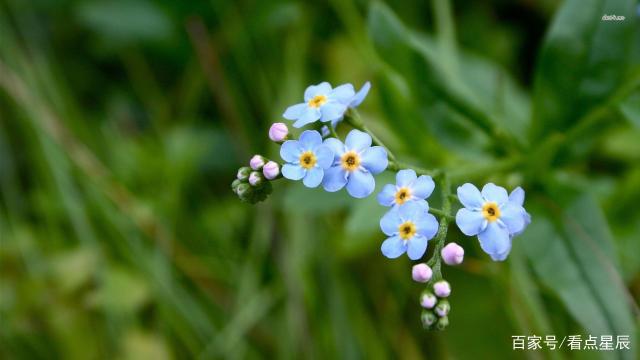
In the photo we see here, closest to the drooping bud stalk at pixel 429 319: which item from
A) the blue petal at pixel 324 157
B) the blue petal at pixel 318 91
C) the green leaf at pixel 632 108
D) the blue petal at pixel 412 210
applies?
the blue petal at pixel 412 210

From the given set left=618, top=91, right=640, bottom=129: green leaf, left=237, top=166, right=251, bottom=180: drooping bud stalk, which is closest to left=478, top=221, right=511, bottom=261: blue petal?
left=237, top=166, right=251, bottom=180: drooping bud stalk

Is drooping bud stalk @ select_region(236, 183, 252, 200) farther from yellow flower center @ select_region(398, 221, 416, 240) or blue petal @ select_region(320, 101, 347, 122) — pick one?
yellow flower center @ select_region(398, 221, 416, 240)

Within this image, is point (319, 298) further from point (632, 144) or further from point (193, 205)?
point (632, 144)

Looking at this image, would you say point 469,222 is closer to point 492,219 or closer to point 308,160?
point 492,219

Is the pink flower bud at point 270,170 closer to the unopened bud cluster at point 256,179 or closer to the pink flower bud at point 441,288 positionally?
the unopened bud cluster at point 256,179

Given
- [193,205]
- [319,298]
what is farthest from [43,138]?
[319,298]

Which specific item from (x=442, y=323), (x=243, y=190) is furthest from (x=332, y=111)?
(x=442, y=323)
